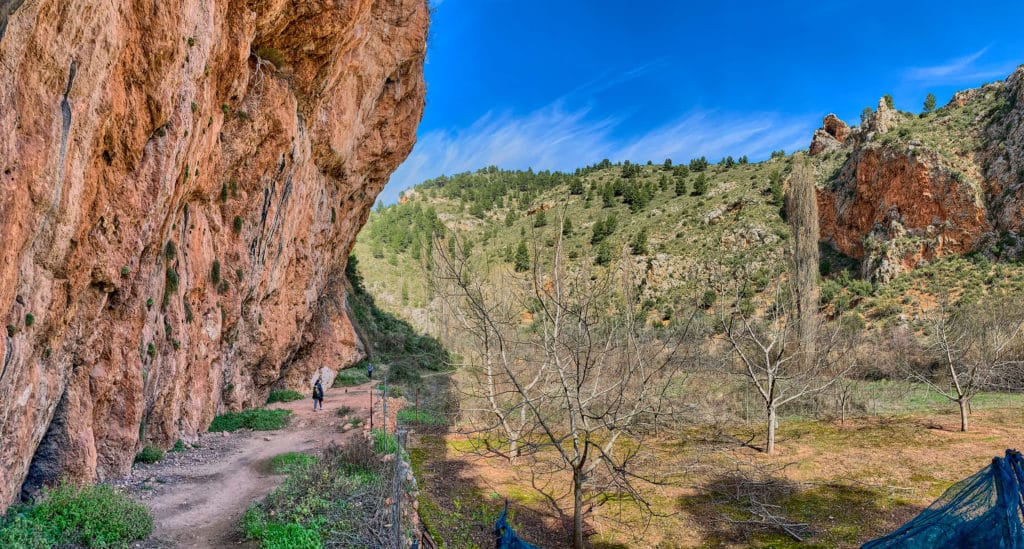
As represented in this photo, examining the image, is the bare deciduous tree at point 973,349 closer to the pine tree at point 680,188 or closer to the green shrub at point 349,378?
the green shrub at point 349,378

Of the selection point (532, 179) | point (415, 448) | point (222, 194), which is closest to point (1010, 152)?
point (415, 448)

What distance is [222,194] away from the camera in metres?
12.8

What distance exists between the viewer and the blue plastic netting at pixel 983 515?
175 inches

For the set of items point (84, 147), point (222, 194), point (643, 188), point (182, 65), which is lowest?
point (84, 147)

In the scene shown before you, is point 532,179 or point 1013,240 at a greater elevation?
point 532,179

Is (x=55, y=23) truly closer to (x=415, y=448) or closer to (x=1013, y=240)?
(x=415, y=448)

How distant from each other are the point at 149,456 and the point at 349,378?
15.6 meters

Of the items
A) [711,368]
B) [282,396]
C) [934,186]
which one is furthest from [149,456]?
[934,186]

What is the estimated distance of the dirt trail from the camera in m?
6.53

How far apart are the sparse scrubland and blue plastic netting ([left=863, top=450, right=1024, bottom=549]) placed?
2.03m

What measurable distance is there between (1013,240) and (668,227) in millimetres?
25665

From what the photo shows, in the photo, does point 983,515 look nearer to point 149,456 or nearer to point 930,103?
point 149,456

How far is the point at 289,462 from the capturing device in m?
9.67

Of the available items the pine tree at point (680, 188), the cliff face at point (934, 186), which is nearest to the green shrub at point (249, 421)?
the cliff face at point (934, 186)
